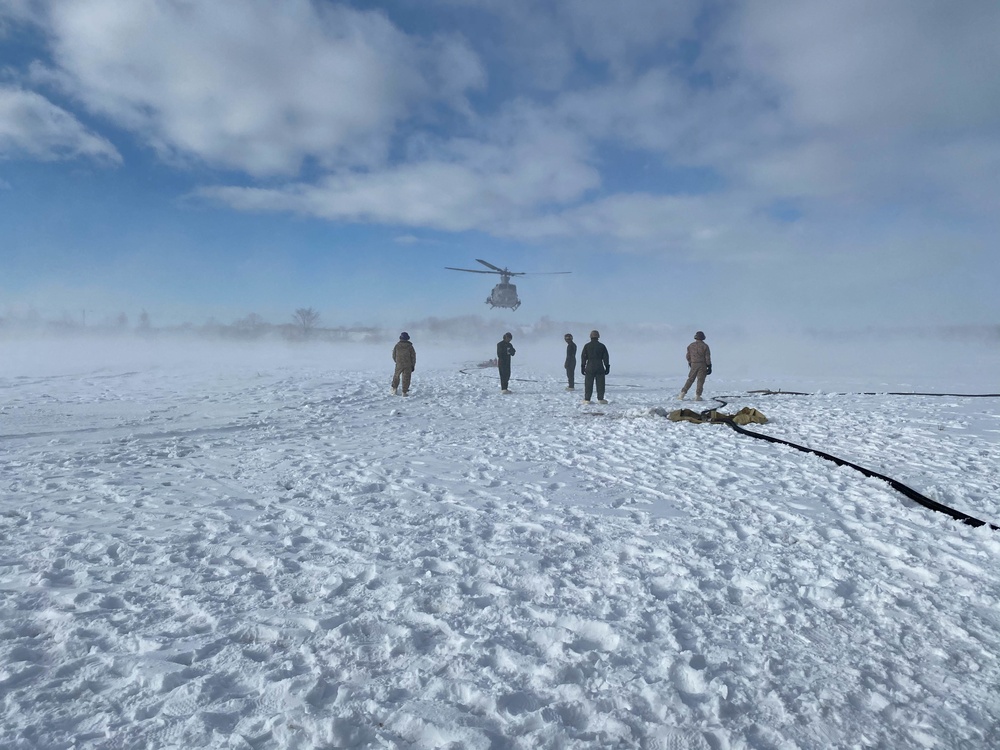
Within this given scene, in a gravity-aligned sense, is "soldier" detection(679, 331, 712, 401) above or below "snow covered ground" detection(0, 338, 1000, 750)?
above

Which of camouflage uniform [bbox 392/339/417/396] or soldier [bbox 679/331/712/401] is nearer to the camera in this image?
soldier [bbox 679/331/712/401]

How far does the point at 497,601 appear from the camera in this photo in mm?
3912

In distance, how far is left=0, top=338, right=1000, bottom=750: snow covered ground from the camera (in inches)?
110

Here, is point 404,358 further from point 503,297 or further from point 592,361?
point 503,297

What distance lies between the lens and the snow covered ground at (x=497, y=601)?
2.79m

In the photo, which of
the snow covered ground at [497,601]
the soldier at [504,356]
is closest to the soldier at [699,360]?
the soldier at [504,356]

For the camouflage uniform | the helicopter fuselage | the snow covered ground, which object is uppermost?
the helicopter fuselage

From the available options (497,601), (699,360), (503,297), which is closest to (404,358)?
(699,360)

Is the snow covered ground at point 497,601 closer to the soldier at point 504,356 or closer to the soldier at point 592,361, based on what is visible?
the soldier at point 592,361

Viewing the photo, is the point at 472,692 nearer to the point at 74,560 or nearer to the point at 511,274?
the point at 74,560

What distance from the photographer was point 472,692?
117 inches

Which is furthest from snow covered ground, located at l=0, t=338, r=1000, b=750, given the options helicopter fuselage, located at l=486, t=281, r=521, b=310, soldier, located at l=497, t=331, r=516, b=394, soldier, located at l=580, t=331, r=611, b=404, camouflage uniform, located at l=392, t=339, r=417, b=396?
helicopter fuselage, located at l=486, t=281, r=521, b=310

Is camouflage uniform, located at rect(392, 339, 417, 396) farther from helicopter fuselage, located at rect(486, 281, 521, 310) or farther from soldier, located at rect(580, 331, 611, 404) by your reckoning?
helicopter fuselage, located at rect(486, 281, 521, 310)

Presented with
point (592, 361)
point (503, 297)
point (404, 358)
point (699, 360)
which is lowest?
point (404, 358)
